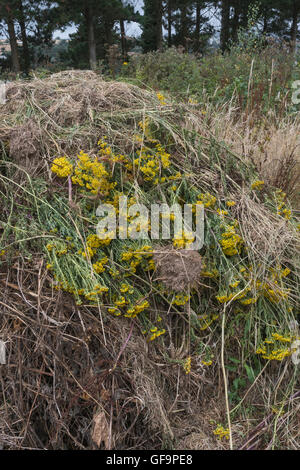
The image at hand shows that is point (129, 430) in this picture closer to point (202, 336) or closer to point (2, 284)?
point (202, 336)

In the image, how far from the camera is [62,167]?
200 cm

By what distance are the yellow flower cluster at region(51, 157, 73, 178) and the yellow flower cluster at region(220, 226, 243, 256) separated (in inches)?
A: 33.7

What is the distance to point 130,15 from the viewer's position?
15734mm

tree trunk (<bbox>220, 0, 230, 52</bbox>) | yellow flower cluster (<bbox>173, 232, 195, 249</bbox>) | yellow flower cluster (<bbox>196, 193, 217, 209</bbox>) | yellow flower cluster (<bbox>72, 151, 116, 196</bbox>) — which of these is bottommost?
yellow flower cluster (<bbox>173, 232, 195, 249</bbox>)

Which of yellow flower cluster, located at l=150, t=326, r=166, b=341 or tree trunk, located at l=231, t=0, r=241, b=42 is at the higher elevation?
tree trunk, located at l=231, t=0, r=241, b=42

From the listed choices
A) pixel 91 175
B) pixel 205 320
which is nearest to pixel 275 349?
pixel 205 320

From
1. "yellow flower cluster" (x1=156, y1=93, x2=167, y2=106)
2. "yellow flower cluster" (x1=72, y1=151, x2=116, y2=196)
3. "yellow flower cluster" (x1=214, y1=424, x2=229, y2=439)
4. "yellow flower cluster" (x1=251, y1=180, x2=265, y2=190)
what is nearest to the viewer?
"yellow flower cluster" (x1=214, y1=424, x2=229, y2=439)

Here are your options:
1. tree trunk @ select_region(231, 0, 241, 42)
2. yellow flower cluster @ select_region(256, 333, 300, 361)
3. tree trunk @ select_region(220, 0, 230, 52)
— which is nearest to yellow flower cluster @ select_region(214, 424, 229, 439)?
yellow flower cluster @ select_region(256, 333, 300, 361)

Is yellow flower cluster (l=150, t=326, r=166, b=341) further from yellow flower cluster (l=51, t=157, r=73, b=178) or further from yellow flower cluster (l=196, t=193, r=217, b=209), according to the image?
yellow flower cluster (l=51, t=157, r=73, b=178)

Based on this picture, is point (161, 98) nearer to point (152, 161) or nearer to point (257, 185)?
point (152, 161)

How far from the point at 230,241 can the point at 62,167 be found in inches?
37.0

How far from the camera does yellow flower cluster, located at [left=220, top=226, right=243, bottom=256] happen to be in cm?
192

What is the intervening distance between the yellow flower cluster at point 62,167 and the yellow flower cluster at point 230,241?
857mm
